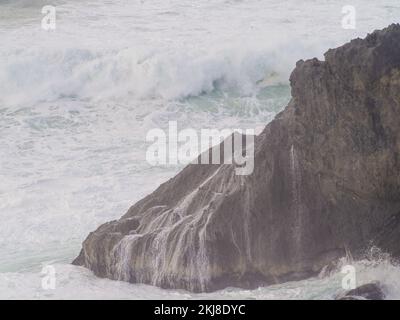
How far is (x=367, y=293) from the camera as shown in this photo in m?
9.34

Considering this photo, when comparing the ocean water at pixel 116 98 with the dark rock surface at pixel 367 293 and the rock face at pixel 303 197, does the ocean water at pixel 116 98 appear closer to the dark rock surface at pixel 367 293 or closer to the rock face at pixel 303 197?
the dark rock surface at pixel 367 293

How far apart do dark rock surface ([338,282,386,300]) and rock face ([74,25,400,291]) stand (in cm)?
51

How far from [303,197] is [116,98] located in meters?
13.5

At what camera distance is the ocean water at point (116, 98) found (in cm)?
1244

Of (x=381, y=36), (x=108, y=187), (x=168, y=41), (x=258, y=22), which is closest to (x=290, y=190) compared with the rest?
(x=381, y=36)

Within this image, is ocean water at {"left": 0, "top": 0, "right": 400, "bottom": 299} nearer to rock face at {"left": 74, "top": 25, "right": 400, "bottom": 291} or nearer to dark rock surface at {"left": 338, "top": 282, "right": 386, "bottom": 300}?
dark rock surface at {"left": 338, "top": 282, "right": 386, "bottom": 300}

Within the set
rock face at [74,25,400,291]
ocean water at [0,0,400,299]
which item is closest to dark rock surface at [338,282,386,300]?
ocean water at [0,0,400,299]

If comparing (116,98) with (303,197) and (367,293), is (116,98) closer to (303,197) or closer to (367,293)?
(303,197)

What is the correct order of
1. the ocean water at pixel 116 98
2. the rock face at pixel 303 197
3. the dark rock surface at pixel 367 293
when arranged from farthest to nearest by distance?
the ocean water at pixel 116 98 < the rock face at pixel 303 197 < the dark rock surface at pixel 367 293

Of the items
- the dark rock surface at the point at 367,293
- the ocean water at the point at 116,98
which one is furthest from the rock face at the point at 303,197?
the dark rock surface at the point at 367,293

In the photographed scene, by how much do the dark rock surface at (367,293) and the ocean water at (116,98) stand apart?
118 mm

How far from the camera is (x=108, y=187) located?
52.1 ft

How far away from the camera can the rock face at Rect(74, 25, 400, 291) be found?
977 centimetres
